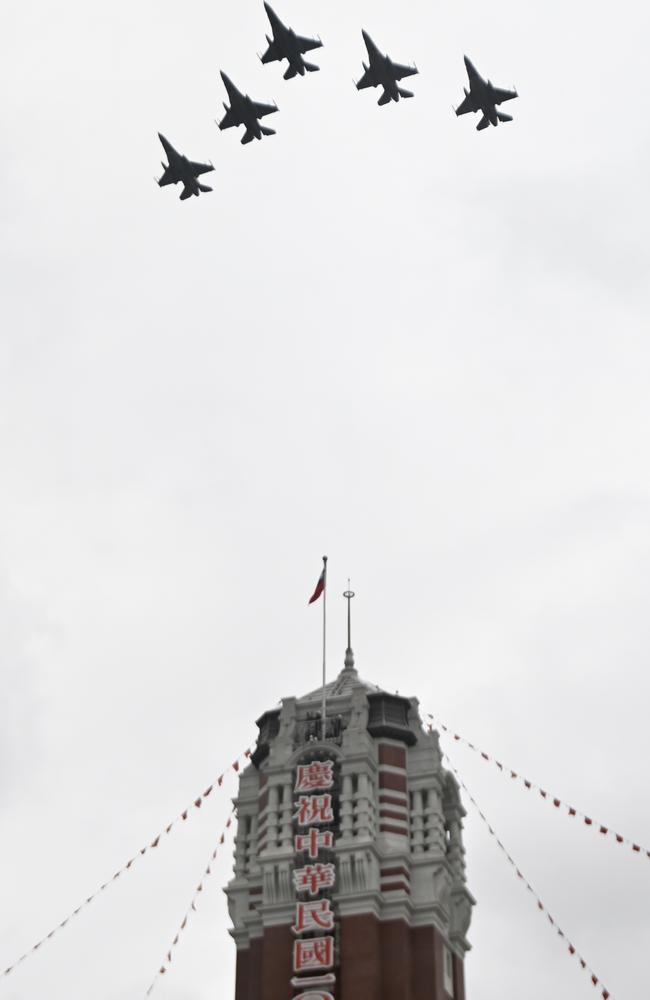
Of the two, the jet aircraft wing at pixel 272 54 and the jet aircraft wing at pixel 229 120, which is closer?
the jet aircraft wing at pixel 272 54

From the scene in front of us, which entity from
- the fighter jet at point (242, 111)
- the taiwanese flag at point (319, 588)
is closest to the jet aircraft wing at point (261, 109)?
the fighter jet at point (242, 111)

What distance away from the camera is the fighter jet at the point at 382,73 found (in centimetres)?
6544

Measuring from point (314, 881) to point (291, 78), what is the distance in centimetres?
4053

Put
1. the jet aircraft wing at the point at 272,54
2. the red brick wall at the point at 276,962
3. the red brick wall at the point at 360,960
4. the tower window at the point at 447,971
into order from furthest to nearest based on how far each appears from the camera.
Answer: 1. the jet aircraft wing at the point at 272,54
2. the tower window at the point at 447,971
3. the red brick wall at the point at 276,962
4. the red brick wall at the point at 360,960

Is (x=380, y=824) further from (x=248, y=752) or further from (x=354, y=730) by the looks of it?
(x=248, y=752)

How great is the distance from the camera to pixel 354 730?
62.2m

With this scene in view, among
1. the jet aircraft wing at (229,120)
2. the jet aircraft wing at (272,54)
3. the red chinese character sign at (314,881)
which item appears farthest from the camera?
the jet aircraft wing at (229,120)

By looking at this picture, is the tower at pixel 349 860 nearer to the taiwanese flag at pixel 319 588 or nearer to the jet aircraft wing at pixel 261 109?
the taiwanese flag at pixel 319 588

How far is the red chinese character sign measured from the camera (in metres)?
55.7

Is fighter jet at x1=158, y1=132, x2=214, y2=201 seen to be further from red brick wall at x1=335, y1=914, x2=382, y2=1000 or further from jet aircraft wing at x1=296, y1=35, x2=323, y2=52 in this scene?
red brick wall at x1=335, y1=914, x2=382, y2=1000

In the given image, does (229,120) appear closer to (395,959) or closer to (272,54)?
(272,54)

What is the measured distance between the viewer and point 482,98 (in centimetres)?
6581

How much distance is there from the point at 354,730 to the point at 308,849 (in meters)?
6.43

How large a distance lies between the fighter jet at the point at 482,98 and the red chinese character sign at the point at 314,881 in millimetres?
35128
